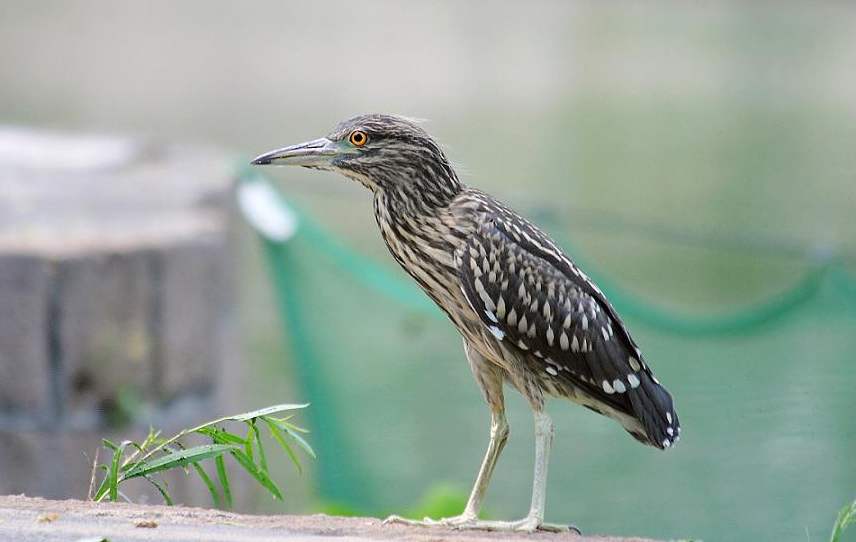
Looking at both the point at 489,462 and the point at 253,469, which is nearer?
the point at 253,469

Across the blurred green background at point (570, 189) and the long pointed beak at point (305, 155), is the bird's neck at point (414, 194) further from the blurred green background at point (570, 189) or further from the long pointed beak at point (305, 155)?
the blurred green background at point (570, 189)

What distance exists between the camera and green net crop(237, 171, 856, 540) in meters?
7.05

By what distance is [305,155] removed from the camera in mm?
4910

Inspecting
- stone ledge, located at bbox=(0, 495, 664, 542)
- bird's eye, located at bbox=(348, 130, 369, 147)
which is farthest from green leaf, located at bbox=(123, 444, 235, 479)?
bird's eye, located at bbox=(348, 130, 369, 147)

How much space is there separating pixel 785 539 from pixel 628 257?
25.5 ft

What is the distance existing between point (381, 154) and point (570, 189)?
15095mm

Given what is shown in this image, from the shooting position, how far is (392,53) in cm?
3275

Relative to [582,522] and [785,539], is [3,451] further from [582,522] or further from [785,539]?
[785,539]

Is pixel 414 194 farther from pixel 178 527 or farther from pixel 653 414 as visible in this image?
pixel 178 527

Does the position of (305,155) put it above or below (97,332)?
above

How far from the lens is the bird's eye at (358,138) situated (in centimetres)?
495

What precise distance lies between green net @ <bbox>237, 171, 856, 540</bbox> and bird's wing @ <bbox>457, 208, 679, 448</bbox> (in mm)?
1994

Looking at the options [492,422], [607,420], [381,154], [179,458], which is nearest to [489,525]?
[492,422]

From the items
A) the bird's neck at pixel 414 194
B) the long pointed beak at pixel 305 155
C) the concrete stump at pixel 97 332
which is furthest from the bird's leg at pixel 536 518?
the concrete stump at pixel 97 332
